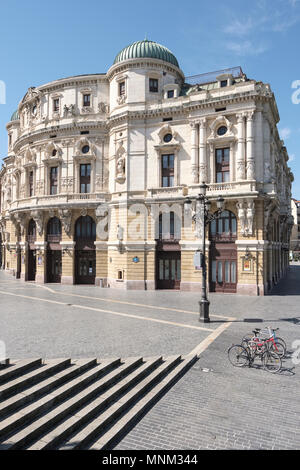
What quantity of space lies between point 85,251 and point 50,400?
1031 inches

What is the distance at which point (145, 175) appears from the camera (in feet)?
97.8

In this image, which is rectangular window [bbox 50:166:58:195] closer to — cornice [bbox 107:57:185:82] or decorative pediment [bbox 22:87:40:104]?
decorative pediment [bbox 22:87:40:104]

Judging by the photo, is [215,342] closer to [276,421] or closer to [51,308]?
[276,421]

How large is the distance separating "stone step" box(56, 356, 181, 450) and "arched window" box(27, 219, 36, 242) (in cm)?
2952

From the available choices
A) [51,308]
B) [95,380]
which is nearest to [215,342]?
[95,380]

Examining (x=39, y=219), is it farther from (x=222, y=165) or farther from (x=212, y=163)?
(x=222, y=165)

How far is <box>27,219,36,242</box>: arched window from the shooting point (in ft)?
119

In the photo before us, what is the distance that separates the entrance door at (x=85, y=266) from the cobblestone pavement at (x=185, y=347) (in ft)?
26.5

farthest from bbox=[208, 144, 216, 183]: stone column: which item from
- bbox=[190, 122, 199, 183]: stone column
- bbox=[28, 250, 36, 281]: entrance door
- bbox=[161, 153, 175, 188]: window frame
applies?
bbox=[28, 250, 36, 281]: entrance door

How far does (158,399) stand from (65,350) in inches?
166

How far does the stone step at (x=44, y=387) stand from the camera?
22.9 feet

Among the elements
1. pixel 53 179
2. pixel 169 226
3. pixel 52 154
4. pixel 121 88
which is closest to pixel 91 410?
pixel 169 226

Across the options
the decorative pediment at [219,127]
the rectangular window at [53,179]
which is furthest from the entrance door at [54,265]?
the decorative pediment at [219,127]

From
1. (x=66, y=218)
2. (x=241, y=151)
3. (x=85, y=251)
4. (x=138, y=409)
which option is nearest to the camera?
(x=138, y=409)
